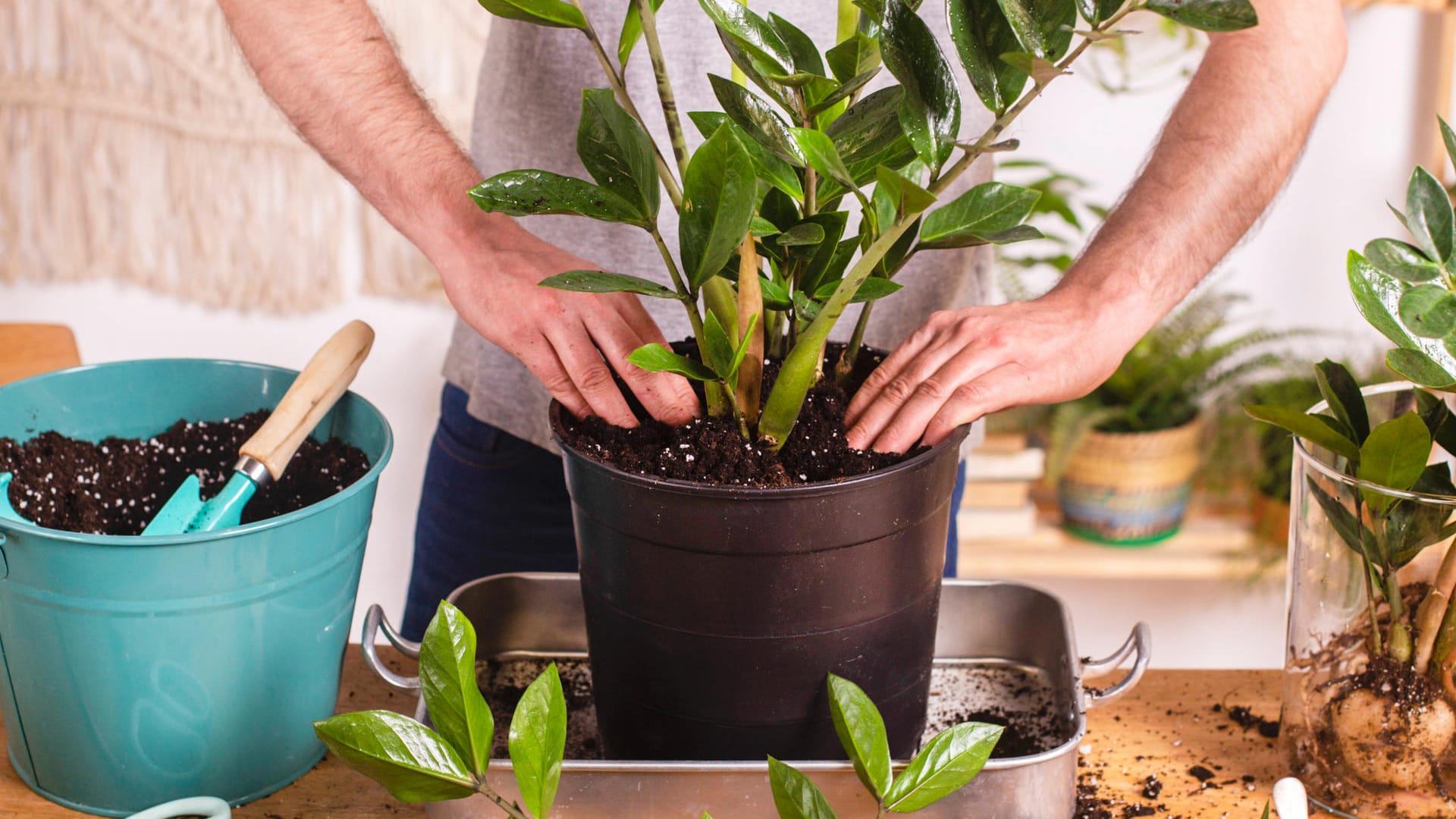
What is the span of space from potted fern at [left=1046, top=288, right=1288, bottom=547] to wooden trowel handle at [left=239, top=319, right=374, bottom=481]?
3.86ft

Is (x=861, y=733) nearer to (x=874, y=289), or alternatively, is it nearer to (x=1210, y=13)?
(x=874, y=289)

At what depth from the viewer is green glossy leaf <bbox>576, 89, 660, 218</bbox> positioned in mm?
520

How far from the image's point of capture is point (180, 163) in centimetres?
175

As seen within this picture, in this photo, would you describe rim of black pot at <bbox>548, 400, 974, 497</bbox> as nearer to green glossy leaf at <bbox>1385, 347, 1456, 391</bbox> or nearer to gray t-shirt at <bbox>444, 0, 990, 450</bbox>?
green glossy leaf at <bbox>1385, 347, 1456, 391</bbox>

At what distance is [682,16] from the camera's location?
2.93 feet

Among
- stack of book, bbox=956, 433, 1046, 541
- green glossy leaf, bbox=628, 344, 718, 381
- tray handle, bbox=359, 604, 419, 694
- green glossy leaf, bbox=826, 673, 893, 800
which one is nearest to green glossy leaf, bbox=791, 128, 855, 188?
green glossy leaf, bbox=628, 344, 718, 381

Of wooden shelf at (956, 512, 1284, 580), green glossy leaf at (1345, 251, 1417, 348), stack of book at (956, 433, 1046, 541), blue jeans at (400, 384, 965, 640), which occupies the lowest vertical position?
wooden shelf at (956, 512, 1284, 580)

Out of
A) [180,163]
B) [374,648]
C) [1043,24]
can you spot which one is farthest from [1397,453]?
[180,163]

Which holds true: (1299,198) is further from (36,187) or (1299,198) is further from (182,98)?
(36,187)

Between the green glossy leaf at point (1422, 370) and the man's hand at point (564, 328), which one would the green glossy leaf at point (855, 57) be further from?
the green glossy leaf at point (1422, 370)

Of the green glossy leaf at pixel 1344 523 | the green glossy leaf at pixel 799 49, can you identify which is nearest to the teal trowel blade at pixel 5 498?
the green glossy leaf at pixel 799 49

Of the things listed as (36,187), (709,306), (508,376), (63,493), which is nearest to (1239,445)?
(508,376)

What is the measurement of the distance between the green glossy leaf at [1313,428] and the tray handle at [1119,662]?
0.12 metres

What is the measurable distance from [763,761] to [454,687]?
148 millimetres
